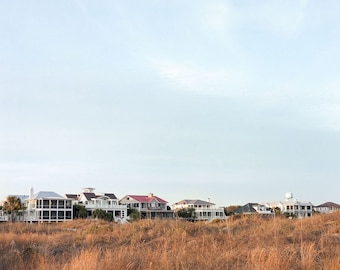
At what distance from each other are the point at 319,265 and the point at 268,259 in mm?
945

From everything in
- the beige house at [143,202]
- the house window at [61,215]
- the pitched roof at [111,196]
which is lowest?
the house window at [61,215]

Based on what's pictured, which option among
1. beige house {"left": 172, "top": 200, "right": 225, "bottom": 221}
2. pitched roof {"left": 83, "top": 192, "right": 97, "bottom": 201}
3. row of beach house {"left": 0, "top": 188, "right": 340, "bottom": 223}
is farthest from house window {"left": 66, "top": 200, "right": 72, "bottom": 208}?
beige house {"left": 172, "top": 200, "right": 225, "bottom": 221}

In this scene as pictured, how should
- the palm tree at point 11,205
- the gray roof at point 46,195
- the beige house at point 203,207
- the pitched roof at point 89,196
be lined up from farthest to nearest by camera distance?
the beige house at point 203,207, the pitched roof at point 89,196, the gray roof at point 46,195, the palm tree at point 11,205

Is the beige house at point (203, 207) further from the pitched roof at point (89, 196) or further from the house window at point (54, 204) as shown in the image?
the house window at point (54, 204)

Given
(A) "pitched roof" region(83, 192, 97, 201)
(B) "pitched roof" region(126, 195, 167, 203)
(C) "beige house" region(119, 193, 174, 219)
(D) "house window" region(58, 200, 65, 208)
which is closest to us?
(D) "house window" region(58, 200, 65, 208)

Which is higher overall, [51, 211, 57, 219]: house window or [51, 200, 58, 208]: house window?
[51, 200, 58, 208]: house window

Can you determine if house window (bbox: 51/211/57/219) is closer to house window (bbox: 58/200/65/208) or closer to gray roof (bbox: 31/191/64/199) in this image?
house window (bbox: 58/200/65/208)

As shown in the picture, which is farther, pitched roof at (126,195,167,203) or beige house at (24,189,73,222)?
pitched roof at (126,195,167,203)

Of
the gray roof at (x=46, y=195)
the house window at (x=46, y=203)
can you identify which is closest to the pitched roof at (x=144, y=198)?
the gray roof at (x=46, y=195)

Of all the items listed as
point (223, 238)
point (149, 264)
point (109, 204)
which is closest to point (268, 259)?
point (149, 264)

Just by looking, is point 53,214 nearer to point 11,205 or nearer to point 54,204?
point 54,204

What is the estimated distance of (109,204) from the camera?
7431cm

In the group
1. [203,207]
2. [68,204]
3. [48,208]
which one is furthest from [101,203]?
[203,207]

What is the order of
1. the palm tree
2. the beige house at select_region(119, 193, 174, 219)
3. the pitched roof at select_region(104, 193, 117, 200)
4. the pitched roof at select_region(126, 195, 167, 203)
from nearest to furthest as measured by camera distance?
the palm tree → the pitched roof at select_region(104, 193, 117, 200) → the beige house at select_region(119, 193, 174, 219) → the pitched roof at select_region(126, 195, 167, 203)
